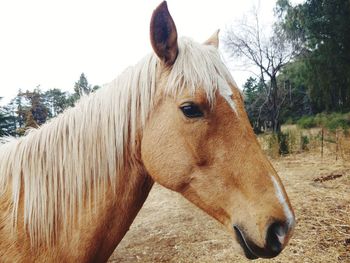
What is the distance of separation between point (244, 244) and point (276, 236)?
19 cm

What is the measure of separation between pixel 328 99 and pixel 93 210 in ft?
82.4

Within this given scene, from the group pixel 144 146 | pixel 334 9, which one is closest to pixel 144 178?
pixel 144 146

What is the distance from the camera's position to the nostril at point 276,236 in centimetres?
141

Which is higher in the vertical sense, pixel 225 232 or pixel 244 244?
pixel 244 244

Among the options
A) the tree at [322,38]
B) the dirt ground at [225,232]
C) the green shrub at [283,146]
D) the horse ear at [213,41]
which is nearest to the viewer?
the horse ear at [213,41]

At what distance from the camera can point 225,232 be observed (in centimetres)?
530

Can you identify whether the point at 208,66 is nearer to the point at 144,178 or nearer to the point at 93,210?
the point at 144,178

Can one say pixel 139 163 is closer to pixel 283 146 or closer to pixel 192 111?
pixel 192 111

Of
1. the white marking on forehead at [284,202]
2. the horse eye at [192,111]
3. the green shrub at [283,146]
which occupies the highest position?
the horse eye at [192,111]

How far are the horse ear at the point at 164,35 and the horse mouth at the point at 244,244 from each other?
113 centimetres

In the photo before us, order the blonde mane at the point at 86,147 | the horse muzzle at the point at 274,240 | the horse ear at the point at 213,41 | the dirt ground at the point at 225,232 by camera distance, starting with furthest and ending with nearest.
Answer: the dirt ground at the point at 225,232 < the horse ear at the point at 213,41 < the blonde mane at the point at 86,147 < the horse muzzle at the point at 274,240

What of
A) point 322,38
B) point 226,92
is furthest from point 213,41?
point 322,38

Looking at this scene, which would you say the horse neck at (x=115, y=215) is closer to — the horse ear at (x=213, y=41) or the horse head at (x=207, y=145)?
the horse head at (x=207, y=145)

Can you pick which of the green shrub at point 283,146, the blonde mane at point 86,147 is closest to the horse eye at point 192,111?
the blonde mane at point 86,147
